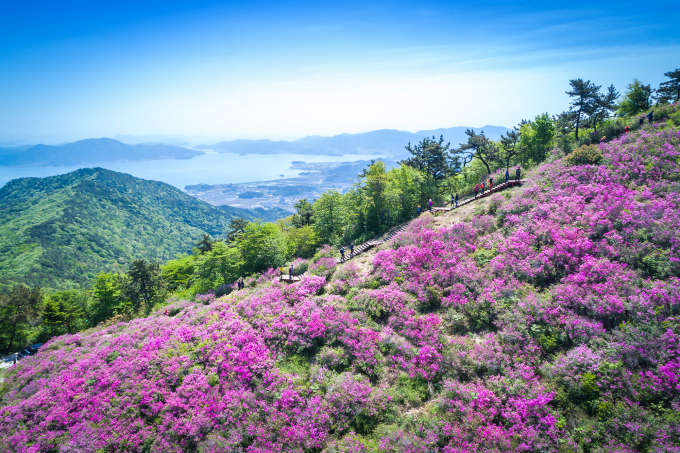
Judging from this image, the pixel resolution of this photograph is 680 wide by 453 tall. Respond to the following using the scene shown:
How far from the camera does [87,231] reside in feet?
434

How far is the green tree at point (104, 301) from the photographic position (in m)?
38.9

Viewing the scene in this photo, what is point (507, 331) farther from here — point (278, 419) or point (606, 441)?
point (278, 419)

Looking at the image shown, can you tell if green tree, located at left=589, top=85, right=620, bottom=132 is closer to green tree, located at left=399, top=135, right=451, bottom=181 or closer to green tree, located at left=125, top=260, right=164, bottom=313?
green tree, located at left=399, top=135, right=451, bottom=181

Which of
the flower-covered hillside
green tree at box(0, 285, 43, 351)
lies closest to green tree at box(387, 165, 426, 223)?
the flower-covered hillside

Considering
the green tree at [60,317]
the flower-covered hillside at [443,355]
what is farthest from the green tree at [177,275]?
the flower-covered hillside at [443,355]

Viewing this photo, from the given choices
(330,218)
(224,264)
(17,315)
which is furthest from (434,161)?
(17,315)

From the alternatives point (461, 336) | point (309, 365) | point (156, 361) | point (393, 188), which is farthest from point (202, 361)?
point (393, 188)

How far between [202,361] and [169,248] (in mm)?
161384

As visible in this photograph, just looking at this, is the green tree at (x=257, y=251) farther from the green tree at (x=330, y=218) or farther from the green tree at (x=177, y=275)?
the green tree at (x=177, y=275)

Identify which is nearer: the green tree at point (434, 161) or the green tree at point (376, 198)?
the green tree at point (376, 198)

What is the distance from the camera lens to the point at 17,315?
3578cm

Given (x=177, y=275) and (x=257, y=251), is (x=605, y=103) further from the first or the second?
(x=177, y=275)

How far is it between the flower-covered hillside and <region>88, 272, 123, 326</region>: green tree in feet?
67.7

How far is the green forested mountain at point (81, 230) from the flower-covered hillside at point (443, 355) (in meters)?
108
